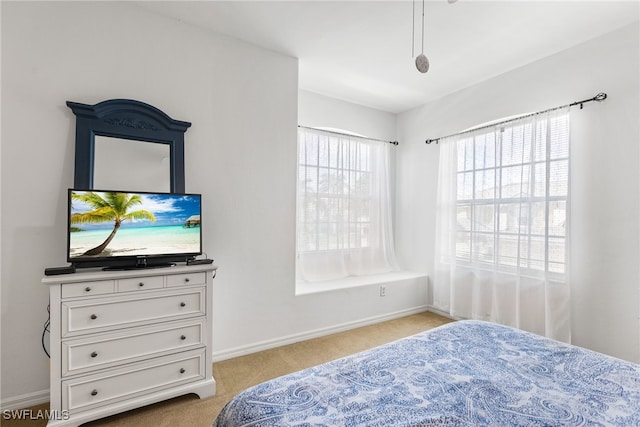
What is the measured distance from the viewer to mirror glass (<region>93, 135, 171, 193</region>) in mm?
2168

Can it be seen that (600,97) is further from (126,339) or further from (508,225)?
(126,339)

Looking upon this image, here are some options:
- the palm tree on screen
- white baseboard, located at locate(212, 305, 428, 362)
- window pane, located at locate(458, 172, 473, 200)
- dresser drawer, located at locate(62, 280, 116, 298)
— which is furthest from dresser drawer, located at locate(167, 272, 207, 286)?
window pane, located at locate(458, 172, 473, 200)

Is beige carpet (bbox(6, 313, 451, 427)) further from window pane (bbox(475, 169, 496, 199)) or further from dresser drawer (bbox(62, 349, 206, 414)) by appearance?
window pane (bbox(475, 169, 496, 199))

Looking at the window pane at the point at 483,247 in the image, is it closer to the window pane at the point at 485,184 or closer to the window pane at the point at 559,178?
the window pane at the point at 485,184

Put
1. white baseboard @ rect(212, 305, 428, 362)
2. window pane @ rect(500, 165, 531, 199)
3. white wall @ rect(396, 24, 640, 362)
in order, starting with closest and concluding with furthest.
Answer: white wall @ rect(396, 24, 640, 362) < white baseboard @ rect(212, 305, 428, 362) < window pane @ rect(500, 165, 531, 199)

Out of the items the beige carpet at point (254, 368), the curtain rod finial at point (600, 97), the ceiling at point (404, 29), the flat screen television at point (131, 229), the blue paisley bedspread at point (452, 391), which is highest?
the ceiling at point (404, 29)

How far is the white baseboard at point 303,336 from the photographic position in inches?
105

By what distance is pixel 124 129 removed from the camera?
2.23 m

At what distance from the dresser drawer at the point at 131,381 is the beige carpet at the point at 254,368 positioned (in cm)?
14

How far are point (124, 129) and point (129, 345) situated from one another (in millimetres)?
1492

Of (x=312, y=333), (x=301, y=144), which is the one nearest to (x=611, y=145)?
(x=301, y=144)

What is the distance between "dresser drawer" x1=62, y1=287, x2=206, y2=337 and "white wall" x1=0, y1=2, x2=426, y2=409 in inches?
20.5

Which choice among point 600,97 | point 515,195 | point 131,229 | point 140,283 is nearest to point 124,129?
point 131,229

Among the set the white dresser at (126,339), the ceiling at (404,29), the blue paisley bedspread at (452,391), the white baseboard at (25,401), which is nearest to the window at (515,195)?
the ceiling at (404,29)
